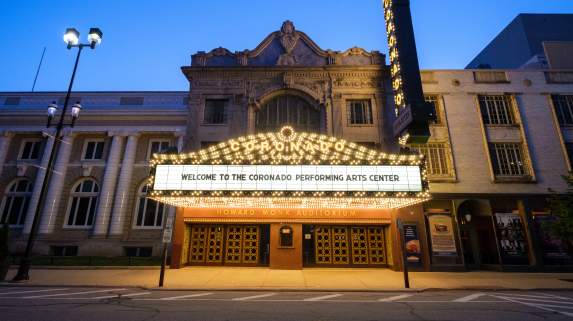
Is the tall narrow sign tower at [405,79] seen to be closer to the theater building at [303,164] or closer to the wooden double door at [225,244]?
the theater building at [303,164]

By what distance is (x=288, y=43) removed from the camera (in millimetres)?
20781

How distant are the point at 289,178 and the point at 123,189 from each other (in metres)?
15.3

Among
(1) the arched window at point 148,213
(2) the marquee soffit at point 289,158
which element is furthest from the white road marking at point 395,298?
(1) the arched window at point 148,213

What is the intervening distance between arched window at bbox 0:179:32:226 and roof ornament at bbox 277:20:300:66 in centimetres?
2376

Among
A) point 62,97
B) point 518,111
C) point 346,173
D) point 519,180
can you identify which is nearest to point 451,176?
point 519,180

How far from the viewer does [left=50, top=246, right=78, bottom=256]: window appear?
19.6m

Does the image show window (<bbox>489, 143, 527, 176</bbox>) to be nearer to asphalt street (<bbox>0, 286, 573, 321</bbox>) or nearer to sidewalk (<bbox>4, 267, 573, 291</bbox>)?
sidewalk (<bbox>4, 267, 573, 291</bbox>)

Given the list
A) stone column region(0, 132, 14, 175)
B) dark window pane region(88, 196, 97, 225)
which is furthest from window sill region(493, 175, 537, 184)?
stone column region(0, 132, 14, 175)

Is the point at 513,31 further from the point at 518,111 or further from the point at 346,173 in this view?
the point at 346,173

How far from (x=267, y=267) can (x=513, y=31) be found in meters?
65.2

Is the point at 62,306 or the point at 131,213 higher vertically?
the point at 131,213

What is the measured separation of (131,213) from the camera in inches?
811

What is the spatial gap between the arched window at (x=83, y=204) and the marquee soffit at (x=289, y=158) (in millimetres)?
11962

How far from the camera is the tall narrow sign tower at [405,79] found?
1392 cm
